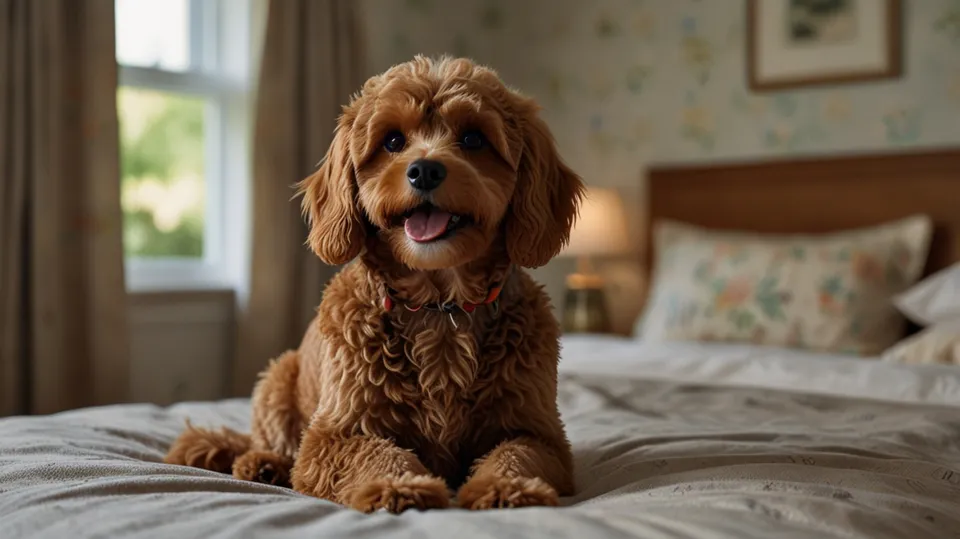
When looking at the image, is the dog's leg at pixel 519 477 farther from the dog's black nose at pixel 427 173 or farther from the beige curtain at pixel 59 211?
the beige curtain at pixel 59 211

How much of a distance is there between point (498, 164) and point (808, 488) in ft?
2.07

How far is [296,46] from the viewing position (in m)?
3.98

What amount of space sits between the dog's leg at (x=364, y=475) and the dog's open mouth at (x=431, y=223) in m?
0.30

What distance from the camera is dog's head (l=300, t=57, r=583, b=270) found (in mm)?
1343

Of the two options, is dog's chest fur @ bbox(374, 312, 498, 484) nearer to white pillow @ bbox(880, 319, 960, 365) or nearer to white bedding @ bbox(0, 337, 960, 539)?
white bedding @ bbox(0, 337, 960, 539)

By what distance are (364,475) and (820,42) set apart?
10.8 ft

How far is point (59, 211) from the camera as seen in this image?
325 centimetres

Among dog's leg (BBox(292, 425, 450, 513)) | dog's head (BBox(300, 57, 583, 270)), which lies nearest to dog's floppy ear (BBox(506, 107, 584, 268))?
dog's head (BBox(300, 57, 583, 270))

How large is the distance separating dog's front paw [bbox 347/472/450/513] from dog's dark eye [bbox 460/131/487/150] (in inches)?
19.3

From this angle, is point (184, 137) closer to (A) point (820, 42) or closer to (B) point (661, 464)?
(A) point (820, 42)

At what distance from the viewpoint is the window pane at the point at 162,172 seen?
3801mm

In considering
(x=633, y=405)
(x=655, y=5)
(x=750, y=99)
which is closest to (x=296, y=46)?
(x=655, y=5)

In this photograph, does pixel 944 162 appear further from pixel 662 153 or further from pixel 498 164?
pixel 498 164

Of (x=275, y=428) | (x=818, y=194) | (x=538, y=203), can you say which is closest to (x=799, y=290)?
(x=818, y=194)
